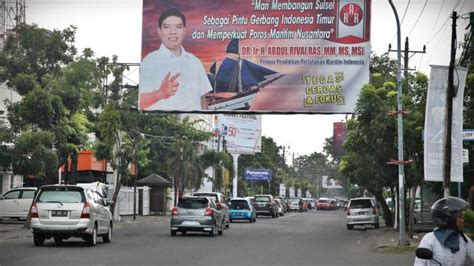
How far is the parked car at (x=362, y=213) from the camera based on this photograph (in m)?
36.9

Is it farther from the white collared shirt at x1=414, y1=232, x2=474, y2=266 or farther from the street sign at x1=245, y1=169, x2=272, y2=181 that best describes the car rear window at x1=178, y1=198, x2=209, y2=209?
the street sign at x1=245, y1=169, x2=272, y2=181

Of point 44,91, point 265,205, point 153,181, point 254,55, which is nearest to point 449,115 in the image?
point 254,55

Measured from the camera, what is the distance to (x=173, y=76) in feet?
82.0

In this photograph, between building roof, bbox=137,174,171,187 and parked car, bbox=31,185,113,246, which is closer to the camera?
parked car, bbox=31,185,113,246

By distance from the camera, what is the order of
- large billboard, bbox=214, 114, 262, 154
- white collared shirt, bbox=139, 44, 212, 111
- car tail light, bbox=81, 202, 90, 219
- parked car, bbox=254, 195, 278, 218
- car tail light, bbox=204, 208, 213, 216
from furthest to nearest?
large billboard, bbox=214, 114, 262, 154 < parked car, bbox=254, 195, 278, 218 < car tail light, bbox=204, 208, 213, 216 < white collared shirt, bbox=139, 44, 212, 111 < car tail light, bbox=81, 202, 90, 219

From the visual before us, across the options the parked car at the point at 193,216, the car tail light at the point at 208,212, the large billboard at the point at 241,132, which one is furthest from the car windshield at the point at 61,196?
the large billboard at the point at 241,132

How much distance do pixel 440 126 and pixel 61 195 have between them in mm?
10452

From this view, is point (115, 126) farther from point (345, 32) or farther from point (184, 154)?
point (184, 154)

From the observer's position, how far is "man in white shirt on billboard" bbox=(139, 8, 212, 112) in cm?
2488

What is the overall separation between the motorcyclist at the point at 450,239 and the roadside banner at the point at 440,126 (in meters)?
13.0

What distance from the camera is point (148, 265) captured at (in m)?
15.2

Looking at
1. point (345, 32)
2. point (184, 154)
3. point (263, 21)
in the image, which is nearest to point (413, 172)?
point (345, 32)

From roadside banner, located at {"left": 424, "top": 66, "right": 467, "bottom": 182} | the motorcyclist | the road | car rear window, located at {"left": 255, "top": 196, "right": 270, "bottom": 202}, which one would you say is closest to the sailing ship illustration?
the road

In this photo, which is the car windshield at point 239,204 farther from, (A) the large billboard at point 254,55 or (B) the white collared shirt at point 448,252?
(B) the white collared shirt at point 448,252
